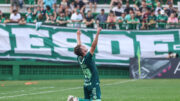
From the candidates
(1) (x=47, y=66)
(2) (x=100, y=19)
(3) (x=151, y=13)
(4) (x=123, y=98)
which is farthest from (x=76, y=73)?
(4) (x=123, y=98)

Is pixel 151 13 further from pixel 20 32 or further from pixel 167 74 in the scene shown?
pixel 20 32

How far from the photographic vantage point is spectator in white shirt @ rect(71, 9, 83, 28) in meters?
24.1

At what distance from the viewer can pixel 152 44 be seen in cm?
2370

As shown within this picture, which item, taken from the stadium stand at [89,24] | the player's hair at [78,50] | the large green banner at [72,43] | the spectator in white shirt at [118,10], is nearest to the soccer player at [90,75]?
the player's hair at [78,50]

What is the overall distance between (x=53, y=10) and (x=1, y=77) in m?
5.26

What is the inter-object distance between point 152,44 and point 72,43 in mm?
4428

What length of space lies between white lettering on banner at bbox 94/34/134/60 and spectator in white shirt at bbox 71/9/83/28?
1.54 metres

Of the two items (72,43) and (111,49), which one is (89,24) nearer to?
(72,43)

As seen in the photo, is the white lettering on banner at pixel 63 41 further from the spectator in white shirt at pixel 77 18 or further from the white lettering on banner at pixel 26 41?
the white lettering on banner at pixel 26 41

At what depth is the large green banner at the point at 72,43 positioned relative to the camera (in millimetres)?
23594

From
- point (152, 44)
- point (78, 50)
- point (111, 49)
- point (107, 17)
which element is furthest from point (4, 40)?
point (78, 50)

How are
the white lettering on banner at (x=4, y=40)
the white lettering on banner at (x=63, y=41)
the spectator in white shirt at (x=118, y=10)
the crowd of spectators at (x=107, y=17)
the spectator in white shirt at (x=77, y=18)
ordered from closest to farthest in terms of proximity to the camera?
the white lettering on banner at (x=4, y=40) < the white lettering on banner at (x=63, y=41) < the crowd of spectators at (x=107, y=17) < the spectator in white shirt at (x=77, y=18) < the spectator in white shirt at (x=118, y=10)

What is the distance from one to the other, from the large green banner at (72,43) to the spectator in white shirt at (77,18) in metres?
0.51

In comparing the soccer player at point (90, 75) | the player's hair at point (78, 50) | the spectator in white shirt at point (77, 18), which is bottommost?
the spectator in white shirt at point (77, 18)
